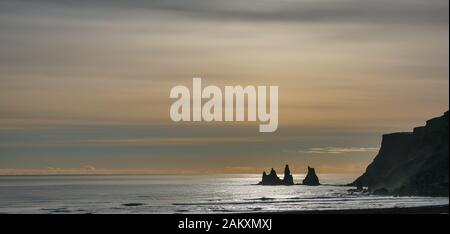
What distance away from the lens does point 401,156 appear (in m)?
149

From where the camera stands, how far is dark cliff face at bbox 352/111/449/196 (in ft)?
392

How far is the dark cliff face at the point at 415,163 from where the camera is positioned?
11950 centimetres

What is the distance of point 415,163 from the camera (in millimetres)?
132500
